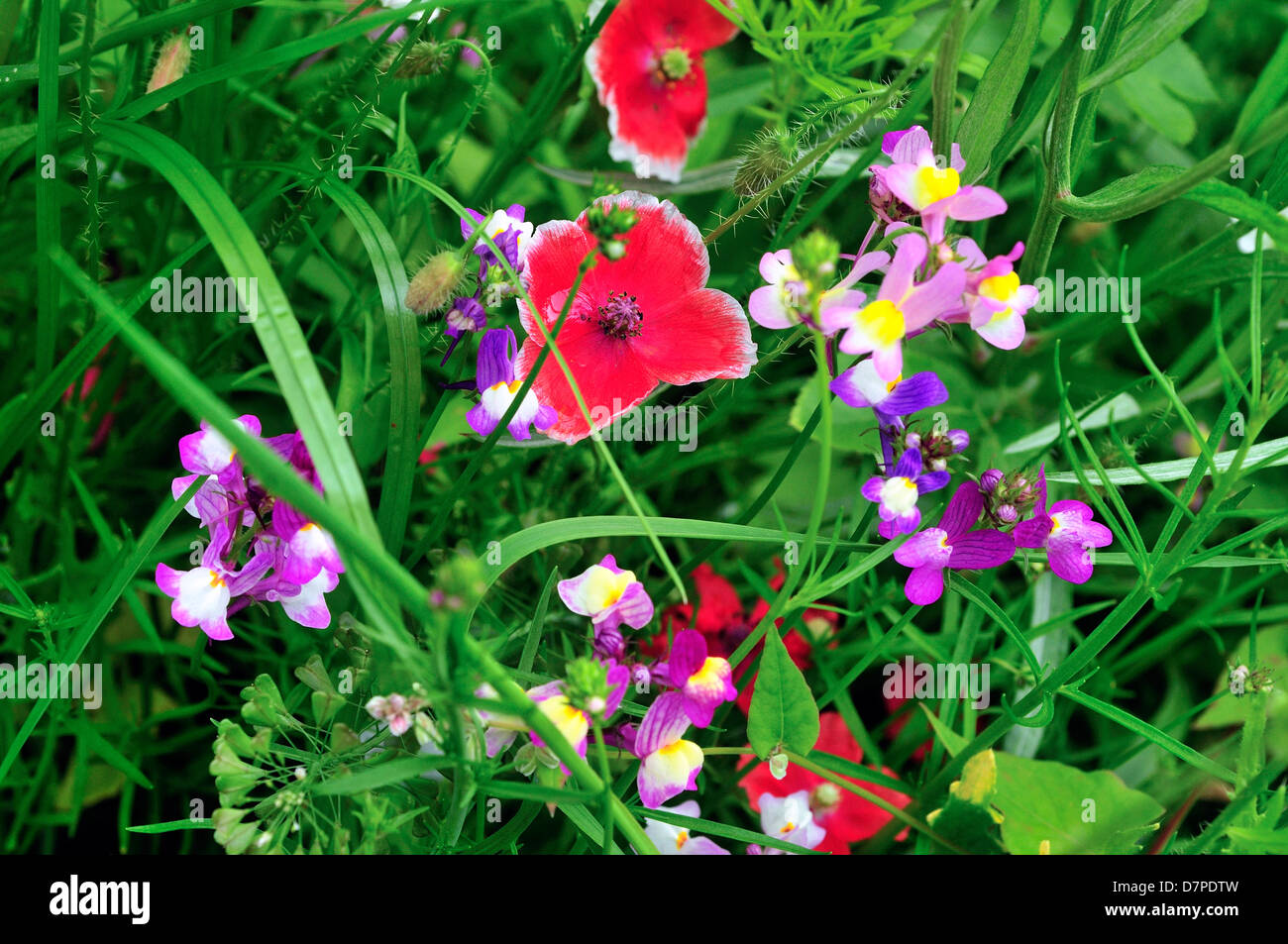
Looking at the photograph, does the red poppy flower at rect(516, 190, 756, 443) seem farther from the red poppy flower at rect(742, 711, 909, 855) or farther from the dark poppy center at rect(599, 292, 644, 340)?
the red poppy flower at rect(742, 711, 909, 855)

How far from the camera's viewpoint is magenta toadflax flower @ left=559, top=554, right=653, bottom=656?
660mm

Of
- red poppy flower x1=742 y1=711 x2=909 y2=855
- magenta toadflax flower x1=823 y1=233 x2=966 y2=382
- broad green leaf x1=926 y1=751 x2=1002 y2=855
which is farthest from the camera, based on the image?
red poppy flower x1=742 y1=711 x2=909 y2=855

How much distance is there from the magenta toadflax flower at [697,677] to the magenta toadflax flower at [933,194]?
1.05ft

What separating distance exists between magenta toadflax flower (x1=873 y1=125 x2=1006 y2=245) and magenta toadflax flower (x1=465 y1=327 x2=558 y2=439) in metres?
0.29

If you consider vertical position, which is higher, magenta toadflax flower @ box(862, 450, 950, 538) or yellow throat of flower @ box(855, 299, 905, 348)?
yellow throat of flower @ box(855, 299, 905, 348)

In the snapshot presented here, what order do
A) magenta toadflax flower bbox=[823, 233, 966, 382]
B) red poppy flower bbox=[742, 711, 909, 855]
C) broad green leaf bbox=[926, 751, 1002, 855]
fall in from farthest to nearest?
1. red poppy flower bbox=[742, 711, 909, 855]
2. broad green leaf bbox=[926, 751, 1002, 855]
3. magenta toadflax flower bbox=[823, 233, 966, 382]

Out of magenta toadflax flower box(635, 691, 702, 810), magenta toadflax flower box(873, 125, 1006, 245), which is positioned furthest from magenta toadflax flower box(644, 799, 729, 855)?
magenta toadflax flower box(873, 125, 1006, 245)

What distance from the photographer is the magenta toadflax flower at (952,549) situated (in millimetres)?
677

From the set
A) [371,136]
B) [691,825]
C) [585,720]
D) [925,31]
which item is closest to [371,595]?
[585,720]

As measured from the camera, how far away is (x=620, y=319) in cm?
80

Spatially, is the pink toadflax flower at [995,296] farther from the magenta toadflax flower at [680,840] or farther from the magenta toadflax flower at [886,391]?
the magenta toadflax flower at [680,840]
